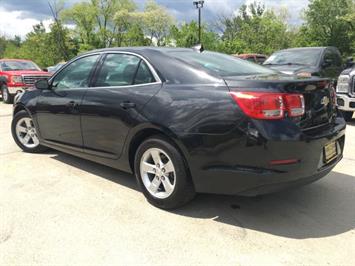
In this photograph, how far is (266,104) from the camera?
3086mm

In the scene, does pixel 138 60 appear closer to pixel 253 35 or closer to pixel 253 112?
pixel 253 112

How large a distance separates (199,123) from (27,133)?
11.8 feet

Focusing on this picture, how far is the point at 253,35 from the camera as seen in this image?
128 feet

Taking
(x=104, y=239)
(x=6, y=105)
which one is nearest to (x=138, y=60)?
(x=104, y=239)

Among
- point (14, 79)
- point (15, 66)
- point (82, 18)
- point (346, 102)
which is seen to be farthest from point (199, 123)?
point (82, 18)

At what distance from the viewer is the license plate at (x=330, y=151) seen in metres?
3.45

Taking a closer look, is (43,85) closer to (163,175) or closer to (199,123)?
(163,175)

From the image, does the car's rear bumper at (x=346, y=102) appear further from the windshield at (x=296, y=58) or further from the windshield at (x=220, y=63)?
the windshield at (x=220, y=63)

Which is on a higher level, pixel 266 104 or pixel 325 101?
pixel 266 104

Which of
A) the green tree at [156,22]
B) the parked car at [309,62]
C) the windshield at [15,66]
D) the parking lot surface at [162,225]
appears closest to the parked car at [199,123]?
the parking lot surface at [162,225]

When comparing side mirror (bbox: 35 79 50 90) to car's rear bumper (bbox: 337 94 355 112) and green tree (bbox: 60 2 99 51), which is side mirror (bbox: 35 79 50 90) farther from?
green tree (bbox: 60 2 99 51)

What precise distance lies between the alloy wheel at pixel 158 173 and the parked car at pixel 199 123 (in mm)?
10

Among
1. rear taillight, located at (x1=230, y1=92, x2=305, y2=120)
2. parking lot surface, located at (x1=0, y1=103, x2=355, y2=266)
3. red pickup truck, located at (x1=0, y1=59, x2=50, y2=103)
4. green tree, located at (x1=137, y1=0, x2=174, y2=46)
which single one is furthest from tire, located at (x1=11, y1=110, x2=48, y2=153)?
green tree, located at (x1=137, y1=0, x2=174, y2=46)

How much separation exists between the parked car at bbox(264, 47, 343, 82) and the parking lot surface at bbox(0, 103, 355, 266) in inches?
194
